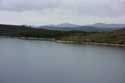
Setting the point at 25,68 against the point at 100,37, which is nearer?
the point at 25,68

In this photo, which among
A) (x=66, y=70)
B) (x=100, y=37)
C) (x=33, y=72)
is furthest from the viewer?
(x=100, y=37)

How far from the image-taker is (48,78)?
1444 inches

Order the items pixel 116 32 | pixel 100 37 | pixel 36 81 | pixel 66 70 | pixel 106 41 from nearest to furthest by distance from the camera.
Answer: pixel 36 81, pixel 66 70, pixel 106 41, pixel 100 37, pixel 116 32

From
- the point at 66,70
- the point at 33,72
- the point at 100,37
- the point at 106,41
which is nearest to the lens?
the point at 33,72

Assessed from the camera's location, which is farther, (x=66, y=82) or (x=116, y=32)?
(x=116, y=32)

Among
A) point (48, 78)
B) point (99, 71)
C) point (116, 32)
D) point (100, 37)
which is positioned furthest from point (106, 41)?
point (48, 78)

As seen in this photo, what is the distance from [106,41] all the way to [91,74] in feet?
310

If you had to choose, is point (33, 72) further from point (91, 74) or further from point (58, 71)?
point (91, 74)

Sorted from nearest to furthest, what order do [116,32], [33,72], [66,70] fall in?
1. [33,72]
2. [66,70]
3. [116,32]

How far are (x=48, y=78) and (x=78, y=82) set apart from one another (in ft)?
11.5

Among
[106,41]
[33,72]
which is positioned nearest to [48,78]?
[33,72]

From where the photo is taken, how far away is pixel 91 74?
41625 millimetres

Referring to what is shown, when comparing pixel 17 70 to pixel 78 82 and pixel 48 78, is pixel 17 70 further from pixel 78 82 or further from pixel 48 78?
pixel 78 82

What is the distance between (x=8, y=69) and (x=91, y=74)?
10.3m
